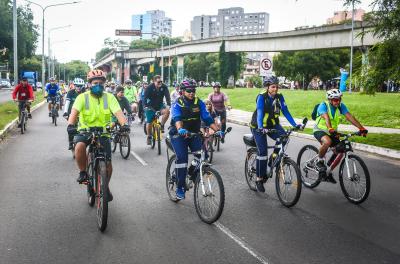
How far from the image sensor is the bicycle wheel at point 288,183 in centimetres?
687

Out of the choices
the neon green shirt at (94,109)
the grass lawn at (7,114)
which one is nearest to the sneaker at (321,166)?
the neon green shirt at (94,109)

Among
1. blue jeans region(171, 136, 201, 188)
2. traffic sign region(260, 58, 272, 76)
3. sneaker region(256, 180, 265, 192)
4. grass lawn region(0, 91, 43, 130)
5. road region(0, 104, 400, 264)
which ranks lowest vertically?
road region(0, 104, 400, 264)

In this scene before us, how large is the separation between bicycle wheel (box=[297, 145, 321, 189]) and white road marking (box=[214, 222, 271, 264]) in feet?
9.03

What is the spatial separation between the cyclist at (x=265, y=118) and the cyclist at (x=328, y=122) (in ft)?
1.92

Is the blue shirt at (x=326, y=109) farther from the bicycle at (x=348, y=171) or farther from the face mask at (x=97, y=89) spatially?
the face mask at (x=97, y=89)

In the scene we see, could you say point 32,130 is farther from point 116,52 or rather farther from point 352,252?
point 116,52

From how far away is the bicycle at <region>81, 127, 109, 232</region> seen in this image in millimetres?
5629

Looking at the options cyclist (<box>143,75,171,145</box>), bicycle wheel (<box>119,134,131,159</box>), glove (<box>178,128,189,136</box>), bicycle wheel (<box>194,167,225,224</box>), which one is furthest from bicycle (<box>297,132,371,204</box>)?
cyclist (<box>143,75,171,145</box>)

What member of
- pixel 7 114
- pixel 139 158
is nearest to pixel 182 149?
pixel 139 158

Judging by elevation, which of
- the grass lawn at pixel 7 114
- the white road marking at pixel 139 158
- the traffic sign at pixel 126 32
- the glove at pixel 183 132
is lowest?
the white road marking at pixel 139 158

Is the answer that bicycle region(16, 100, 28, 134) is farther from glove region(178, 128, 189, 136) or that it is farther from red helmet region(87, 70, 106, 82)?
glove region(178, 128, 189, 136)

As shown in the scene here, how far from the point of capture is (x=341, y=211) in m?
6.96

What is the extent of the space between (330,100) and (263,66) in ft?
42.1

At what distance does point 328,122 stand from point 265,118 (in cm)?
101
